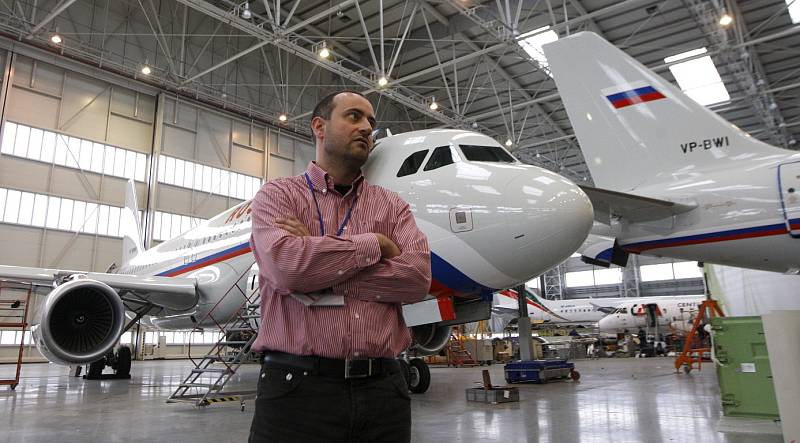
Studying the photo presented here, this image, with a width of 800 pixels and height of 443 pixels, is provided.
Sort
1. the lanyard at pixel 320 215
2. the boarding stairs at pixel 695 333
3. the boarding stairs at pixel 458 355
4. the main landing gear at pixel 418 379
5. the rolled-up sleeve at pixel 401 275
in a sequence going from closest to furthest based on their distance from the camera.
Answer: the rolled-up sleeve at pixel 401 275, the lanyard at pixel 320 215, the main landing gear at pixel 418 379, the boarding stairs at pixel 695 333, the boarding stairs at pixel 458 355

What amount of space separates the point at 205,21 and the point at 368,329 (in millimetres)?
26877

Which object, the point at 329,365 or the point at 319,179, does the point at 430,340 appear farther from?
the point at 329,365

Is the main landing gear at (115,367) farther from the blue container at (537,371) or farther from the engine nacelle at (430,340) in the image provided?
the blue container at (537,371)

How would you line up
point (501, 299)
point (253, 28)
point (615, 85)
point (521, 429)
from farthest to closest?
point (501, 299) < point (253, 28) < point (615, 85) < point (521, 429)

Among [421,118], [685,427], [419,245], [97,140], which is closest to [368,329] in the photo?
[419,245]

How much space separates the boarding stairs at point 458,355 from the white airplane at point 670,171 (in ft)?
42.5

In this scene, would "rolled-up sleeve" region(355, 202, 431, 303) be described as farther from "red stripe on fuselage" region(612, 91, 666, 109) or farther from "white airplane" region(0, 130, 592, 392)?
"red stripe on fuselage" region(612, 91, 666, 109)

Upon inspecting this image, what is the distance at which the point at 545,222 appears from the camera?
16.1 ft

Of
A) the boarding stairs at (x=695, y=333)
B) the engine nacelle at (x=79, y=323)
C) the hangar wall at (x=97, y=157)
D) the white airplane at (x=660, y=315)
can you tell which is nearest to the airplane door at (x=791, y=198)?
the boarding stairs at (x=695, y=333)

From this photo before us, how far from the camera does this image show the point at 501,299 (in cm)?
3158

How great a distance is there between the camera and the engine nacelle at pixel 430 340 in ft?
25.7

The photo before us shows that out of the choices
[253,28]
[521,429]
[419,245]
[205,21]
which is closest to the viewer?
[419,245]

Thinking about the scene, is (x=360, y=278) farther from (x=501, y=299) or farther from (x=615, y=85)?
(x=501, y=299)

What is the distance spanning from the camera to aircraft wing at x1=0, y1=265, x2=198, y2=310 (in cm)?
902
